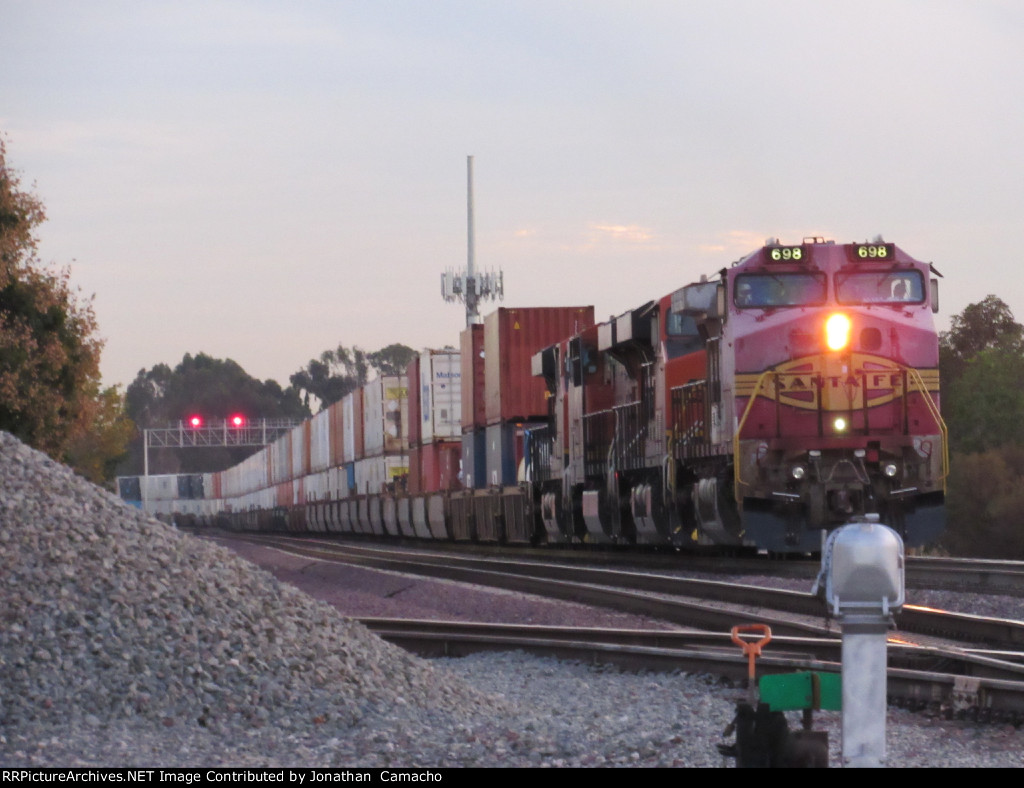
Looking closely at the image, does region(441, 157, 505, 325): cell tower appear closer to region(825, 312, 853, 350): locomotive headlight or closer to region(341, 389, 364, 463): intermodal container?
region(341, 389, 364, 463): intermodal container

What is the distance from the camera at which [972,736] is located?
7352mm

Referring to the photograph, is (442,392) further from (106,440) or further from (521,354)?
(106,440)

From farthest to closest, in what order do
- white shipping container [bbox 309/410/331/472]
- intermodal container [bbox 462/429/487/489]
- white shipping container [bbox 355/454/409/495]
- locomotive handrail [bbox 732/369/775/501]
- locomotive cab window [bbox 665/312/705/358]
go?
white shipping container [bbox 309/410/331/472] < white shipping container [bbox 355/454/409/495] < intermodal container [bbox 462/429/487/489] < locomotive cab window [bbox 665/312/705/358] < locomotive handrail [bbox 732/369/775/501]

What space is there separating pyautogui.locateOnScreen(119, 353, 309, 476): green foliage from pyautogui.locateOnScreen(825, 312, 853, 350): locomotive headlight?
535 feet

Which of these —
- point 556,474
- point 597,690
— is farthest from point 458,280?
point 597,690

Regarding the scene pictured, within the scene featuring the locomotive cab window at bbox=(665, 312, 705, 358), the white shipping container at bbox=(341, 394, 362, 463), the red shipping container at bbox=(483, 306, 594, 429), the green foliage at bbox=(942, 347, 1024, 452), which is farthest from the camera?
the green foliage at bbox=(942, 347, 1024, 452)

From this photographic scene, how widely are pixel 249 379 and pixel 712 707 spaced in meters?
181

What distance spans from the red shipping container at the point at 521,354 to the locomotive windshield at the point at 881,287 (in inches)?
541

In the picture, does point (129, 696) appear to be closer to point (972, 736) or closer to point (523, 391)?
point (972, 736)

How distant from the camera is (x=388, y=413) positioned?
1796 inches

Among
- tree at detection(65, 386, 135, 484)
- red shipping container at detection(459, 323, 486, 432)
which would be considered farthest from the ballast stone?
tree at detection(65, 386, 135, 484)

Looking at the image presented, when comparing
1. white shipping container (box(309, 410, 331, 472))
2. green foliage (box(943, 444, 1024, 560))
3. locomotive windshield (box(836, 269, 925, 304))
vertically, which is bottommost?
green foliage (box(943, 444, 1024, 560))

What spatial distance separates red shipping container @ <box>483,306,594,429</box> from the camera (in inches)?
1217

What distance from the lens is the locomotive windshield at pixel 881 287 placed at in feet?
55.8
